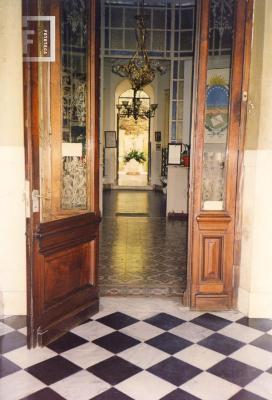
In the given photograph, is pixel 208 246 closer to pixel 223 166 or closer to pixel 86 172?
pixel 223 166

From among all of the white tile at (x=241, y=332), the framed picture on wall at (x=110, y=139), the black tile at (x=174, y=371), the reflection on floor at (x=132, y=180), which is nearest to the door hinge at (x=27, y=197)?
the black tile at (x=174, y=371)

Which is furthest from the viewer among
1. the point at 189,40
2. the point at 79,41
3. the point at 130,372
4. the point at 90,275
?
the point at 189,40

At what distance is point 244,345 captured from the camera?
3.79 metres

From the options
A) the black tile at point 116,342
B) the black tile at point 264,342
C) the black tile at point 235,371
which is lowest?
the black tile at point 116,342

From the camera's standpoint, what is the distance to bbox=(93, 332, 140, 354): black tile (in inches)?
146

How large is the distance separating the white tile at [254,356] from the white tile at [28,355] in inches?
57.2

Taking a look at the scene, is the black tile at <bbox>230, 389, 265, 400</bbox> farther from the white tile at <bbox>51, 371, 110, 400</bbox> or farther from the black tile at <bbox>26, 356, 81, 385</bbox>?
the black tile at <bbox>26, 356, 81, 385</bbox>

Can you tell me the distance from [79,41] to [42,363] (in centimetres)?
273

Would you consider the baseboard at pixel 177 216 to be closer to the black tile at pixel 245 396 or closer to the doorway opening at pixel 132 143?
the black tile at pixel 245 396

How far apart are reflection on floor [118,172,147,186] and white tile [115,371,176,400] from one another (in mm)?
14181

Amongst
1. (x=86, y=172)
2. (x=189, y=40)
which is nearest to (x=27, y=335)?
(x=86, y=172)

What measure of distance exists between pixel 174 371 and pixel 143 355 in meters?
0.33

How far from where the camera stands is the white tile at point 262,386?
120 inches

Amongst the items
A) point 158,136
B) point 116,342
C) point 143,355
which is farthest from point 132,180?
point 143,355
